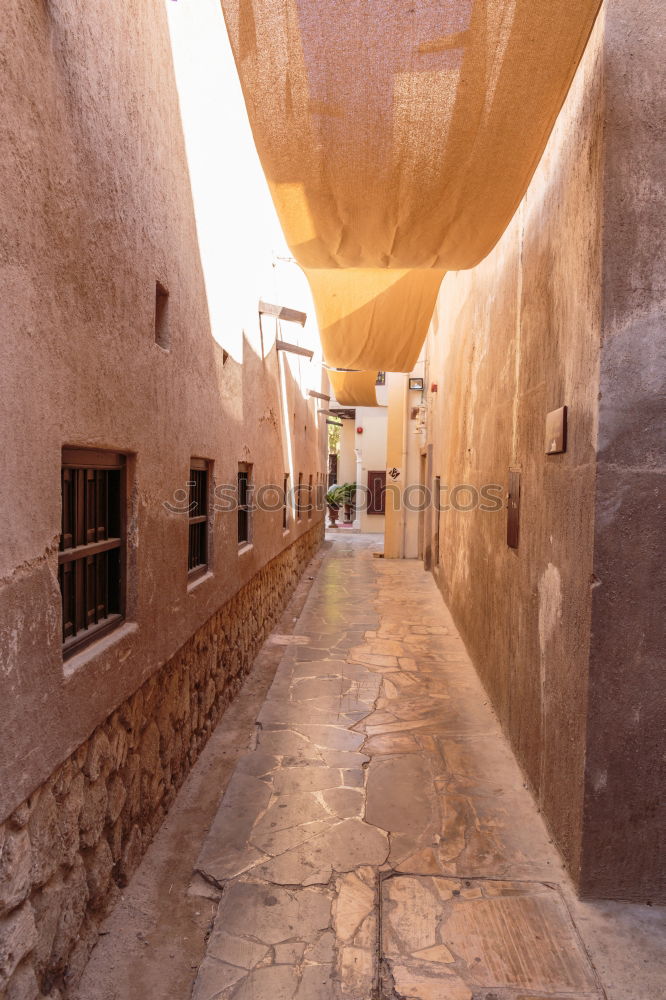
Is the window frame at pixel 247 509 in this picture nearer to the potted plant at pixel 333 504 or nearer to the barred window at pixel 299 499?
the barred window at pixel 299 499

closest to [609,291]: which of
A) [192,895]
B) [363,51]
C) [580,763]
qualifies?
[363,51]

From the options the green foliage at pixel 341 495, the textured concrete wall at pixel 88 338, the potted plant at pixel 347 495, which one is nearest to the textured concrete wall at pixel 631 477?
the textured concrete wall at pixel 88 338

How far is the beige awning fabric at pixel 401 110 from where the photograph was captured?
241 centimetres

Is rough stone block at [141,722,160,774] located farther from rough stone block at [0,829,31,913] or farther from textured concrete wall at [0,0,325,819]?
rough stone block at [0,829,31,913]

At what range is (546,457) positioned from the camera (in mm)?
3666

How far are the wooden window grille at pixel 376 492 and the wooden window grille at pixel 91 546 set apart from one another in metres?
20.4

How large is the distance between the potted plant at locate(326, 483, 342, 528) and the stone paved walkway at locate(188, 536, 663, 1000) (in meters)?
20.2

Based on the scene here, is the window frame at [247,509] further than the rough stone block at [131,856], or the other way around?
the window frame at [247,509]

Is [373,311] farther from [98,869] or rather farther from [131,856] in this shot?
[98,869]

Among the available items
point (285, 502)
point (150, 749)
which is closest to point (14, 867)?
point (150, 749)

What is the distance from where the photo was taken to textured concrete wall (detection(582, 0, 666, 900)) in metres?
2.74

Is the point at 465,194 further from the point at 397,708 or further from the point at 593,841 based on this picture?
the point at 397,708

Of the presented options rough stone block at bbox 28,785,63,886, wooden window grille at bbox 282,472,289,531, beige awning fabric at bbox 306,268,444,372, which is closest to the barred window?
wooden window grille at bbox 282,472,289,531

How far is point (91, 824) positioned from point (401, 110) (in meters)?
3.34
